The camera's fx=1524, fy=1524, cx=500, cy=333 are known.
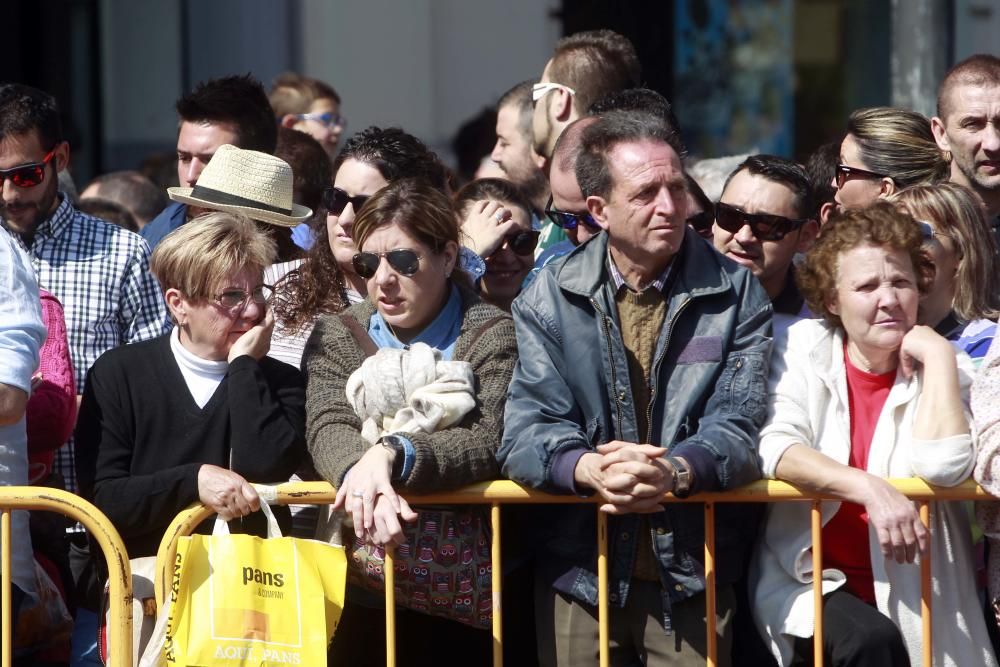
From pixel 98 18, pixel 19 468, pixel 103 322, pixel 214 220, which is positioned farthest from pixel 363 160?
pixel 98 18

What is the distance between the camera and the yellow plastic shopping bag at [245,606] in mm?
3943

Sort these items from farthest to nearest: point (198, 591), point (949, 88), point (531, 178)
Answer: point (531, 178)
point (949, 88)
point (198, 591)

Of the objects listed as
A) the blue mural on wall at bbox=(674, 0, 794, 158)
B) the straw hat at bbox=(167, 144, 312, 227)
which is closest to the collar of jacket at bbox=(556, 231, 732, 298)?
the straw hat at bbox=(167, 144, 312, 227)

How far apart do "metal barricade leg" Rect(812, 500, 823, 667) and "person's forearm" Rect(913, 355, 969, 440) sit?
334 mm

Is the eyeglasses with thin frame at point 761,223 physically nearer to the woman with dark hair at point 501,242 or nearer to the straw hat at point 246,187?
the woman with dark hair at point 501,242

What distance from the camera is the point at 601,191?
14.1 ft

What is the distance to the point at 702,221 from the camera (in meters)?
5.00

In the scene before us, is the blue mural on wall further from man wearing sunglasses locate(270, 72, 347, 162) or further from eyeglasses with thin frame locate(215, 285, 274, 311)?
eyeglasses with thin frame locate(215, 285, 274, 311)

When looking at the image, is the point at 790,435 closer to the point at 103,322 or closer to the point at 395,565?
the point at 395,565

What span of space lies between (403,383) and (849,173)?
195 centimetres

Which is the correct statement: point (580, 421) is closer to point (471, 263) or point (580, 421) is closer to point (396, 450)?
point (396, 450)

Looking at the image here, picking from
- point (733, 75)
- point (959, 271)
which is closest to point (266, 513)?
point (959, 271)

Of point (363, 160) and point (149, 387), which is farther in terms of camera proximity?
point (363, 160)

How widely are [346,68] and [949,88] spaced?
17.4 ft
